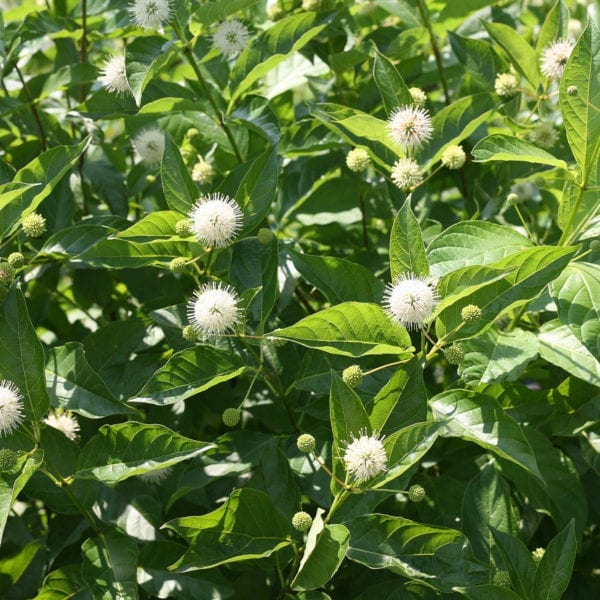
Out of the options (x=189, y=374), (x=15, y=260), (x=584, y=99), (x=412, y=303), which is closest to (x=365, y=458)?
(x=412, y=303)

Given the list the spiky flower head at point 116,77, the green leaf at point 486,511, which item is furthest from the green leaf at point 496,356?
the spiky flower head at point 116,77

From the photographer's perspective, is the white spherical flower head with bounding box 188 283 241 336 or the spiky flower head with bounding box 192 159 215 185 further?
the spiky flower head with bounding box 192 159 215 185

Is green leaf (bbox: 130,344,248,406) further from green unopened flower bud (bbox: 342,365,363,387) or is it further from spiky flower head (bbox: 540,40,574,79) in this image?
spiky flower head (bbox: 540,40,574,79)

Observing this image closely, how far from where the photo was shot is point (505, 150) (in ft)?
6.37

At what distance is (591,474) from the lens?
2430mm

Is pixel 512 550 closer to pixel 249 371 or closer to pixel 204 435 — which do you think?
pixel 249 371

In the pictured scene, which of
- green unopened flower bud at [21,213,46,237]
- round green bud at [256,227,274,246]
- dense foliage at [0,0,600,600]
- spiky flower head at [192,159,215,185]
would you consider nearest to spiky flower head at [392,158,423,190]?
dense foliage at [0,0,600,600]

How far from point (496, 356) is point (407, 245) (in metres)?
0.32

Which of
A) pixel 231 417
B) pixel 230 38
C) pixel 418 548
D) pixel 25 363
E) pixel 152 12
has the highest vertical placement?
pixel 152 12

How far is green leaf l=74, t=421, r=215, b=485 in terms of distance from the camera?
176 centimetres

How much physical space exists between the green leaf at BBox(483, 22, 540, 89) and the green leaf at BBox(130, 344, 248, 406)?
1.11 metres

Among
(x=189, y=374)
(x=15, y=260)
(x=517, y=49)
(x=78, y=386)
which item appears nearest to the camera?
(x=189, y=374)

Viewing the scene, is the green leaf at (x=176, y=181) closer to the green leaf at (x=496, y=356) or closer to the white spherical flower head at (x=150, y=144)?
the white spherical flower head at (x=150, y=144)

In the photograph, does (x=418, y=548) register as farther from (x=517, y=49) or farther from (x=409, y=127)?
(x=517, y=49)
